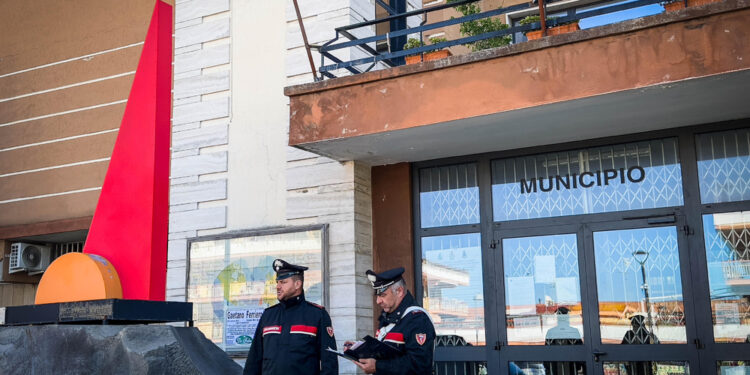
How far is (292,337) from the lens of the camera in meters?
5.78

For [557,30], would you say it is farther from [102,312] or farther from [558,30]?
[102,312]

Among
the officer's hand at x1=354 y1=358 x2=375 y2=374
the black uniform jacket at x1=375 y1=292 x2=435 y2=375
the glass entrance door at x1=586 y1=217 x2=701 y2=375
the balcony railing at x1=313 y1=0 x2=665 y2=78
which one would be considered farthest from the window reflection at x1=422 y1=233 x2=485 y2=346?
the officer's hand at x1=354 y1=358 x2=375 y2=374

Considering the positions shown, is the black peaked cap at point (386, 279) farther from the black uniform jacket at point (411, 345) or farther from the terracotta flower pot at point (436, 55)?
the terracotta flower pot at point (436, 55)

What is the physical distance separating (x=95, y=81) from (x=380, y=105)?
563cm

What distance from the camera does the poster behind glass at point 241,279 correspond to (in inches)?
336

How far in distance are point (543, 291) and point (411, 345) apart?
10.9ft

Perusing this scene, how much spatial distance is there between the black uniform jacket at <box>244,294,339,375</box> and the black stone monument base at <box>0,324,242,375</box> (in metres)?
0.74

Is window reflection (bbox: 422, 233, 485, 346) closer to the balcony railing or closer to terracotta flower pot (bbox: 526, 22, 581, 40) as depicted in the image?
the balcony railing

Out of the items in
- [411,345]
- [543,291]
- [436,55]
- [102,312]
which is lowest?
[411,345]

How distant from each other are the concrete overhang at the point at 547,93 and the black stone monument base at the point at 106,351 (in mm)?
2290

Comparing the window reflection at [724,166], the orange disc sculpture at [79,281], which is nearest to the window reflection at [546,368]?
the window reflection at [724,166]

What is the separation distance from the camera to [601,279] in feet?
25.4

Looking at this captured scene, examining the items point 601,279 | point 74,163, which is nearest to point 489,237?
point 601,279

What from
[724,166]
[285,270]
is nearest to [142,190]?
[285,270]
